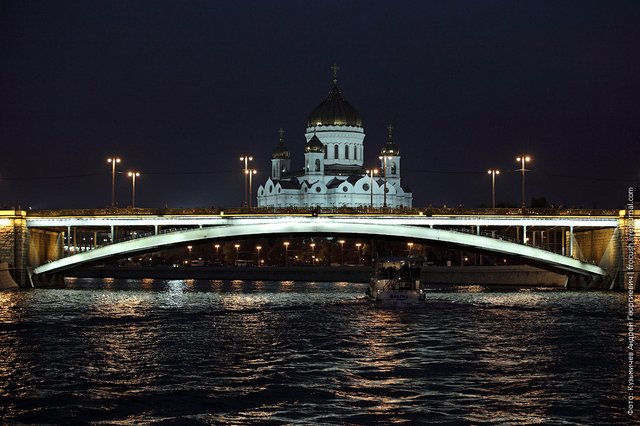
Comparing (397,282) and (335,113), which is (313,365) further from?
(335,113)

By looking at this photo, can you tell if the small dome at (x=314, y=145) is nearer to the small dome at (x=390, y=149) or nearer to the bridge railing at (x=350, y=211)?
the small dome at (x=390, y=149)

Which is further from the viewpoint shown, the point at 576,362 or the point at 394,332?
the point at 394,332

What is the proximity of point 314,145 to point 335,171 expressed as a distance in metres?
6.04

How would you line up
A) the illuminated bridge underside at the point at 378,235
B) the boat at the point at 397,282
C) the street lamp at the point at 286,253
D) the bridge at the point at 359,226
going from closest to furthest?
1. the boat at the point at 397,282
2. the illuminated bridge underside at the point at 378,235
3. the bridge at the point at 359,226
4. the street lamp at the point at 286,253

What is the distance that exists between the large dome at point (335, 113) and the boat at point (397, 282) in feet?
327

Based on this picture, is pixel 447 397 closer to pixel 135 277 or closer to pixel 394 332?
pixel 394 332

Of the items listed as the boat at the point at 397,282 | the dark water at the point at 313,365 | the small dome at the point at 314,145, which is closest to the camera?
the dark water at the point at 313,365

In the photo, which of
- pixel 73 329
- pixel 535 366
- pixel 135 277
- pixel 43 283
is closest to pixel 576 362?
pixel 535 366

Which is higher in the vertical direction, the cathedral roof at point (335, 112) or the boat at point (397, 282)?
the cathedral roof at point (335, 112)

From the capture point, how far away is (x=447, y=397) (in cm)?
2794

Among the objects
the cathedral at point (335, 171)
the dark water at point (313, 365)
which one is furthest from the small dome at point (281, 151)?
the dark water at point (313, 365)

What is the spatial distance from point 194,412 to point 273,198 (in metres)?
144

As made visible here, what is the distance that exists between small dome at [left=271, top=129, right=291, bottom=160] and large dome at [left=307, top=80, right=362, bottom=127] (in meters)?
12.2

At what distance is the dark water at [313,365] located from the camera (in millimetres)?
26267
